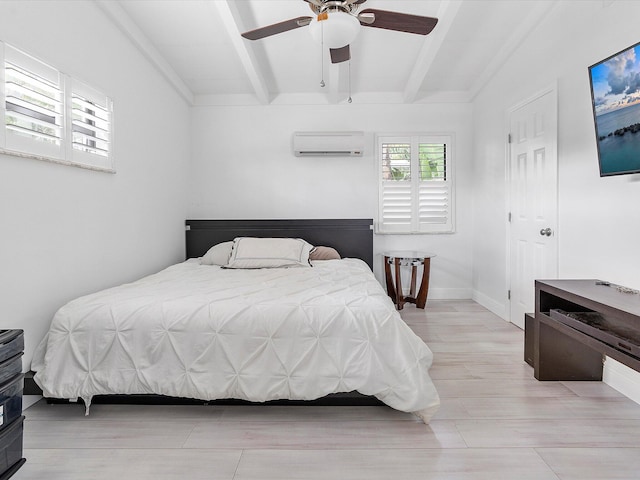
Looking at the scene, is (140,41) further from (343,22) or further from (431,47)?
(431,47)

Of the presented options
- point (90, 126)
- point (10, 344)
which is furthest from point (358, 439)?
point (90, 126)

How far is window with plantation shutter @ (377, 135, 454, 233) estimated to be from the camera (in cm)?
462

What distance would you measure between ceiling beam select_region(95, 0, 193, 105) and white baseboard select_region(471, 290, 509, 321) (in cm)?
412

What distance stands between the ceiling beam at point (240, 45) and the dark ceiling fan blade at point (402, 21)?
42.2 inches

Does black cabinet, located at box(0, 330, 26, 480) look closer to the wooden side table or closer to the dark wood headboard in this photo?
the dark wood headboard

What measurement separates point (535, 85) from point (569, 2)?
2.07ft

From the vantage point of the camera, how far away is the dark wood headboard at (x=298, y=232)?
4465mm

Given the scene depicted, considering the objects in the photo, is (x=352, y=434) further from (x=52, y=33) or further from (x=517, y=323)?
(x=52, y=33)

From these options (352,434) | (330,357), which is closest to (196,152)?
(330,357)

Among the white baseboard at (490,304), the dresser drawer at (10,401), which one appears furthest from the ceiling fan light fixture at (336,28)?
the white baseboard at (490,304)

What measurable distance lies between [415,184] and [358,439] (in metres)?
3.43

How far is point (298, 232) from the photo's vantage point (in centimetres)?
446

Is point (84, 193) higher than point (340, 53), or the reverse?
point (340, 53)

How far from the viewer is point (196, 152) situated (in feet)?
15.2
